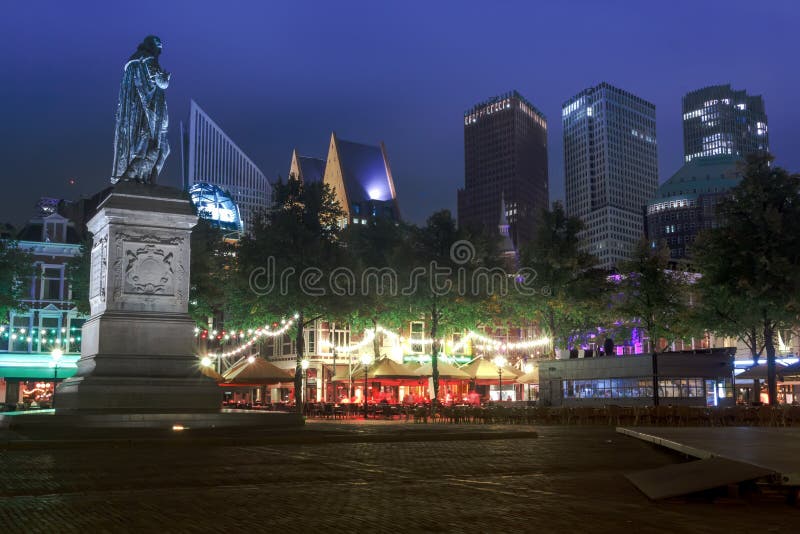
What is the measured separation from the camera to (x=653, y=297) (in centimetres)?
4572

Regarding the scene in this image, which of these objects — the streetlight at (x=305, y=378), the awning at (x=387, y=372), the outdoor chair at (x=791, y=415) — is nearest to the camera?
the outdoor chair at (x=791, y=415)

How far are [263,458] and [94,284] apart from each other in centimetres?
1179

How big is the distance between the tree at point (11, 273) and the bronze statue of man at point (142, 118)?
2298 centimetres

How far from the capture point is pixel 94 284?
25.6 meters

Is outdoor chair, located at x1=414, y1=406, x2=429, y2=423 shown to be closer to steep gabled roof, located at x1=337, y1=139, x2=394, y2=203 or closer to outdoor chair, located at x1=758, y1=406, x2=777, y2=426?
outdoor chair, located at x1=758, y1=406, x2=777, y2=426

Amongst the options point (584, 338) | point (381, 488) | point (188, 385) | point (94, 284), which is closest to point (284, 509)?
point (381, 488)

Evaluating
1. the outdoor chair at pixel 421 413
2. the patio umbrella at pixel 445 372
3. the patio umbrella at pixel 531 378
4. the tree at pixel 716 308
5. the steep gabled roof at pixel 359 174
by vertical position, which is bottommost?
the outdoor chair at pixel 421 413

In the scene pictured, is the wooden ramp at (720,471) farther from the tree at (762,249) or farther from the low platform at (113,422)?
the tree at (762,249)

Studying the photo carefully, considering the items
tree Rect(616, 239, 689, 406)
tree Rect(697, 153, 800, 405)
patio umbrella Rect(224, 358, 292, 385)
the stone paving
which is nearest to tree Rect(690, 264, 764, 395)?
tree Rect(697, 153, 800, 405)

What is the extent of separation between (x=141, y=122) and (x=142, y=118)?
0.44 ft

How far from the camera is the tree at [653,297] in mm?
45594

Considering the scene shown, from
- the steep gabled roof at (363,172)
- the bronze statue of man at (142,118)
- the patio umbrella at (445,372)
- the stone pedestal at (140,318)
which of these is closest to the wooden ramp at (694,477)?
the stone pedestal at (140,318)

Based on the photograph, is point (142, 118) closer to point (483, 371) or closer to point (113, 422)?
point (113, 422)

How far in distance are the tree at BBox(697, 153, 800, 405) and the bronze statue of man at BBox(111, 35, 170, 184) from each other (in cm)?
2622
